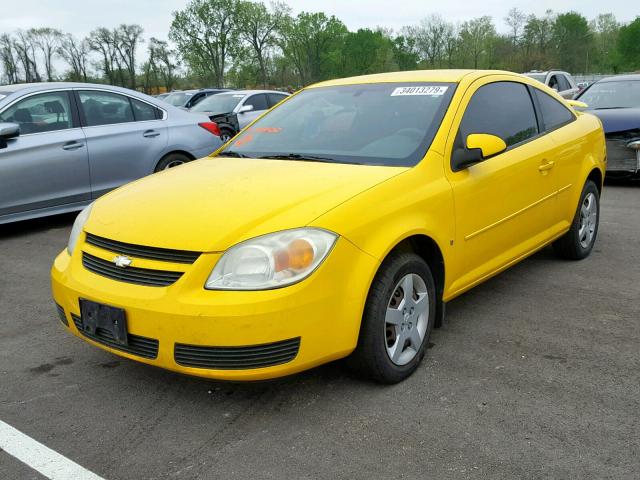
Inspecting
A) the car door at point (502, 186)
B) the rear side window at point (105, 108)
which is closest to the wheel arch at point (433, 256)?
the car door at point (502, 186)

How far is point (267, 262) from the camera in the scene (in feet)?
8.95

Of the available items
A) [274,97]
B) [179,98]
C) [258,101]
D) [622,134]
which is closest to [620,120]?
[622,134]

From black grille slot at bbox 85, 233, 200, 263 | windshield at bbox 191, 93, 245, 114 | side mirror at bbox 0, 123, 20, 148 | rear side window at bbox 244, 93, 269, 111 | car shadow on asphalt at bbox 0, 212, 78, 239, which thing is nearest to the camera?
black grille slot at bbox 85, 233, 200, 263

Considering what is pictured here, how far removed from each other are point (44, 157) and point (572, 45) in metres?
82.4

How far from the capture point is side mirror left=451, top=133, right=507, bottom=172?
140 inches

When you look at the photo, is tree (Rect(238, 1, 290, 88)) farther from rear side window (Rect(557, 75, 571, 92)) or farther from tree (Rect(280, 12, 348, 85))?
rear side window (Rect(557, 75, 571, 92))

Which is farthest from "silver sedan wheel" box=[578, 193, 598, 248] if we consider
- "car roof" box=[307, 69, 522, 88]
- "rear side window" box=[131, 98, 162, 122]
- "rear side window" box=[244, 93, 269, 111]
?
"rear side window" box=[244, 93, 269, 111]

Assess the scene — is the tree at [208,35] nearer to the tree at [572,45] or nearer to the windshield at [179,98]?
the tree at [572,45]

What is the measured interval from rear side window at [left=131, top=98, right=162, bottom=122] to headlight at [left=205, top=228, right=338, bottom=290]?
5.26 m

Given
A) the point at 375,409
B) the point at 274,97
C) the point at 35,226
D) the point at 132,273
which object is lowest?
the point at 375,409

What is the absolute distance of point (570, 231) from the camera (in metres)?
5.14

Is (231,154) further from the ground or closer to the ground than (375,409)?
further from the ground

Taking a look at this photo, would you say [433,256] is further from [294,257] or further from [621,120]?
[621,120]

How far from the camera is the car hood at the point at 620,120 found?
339 inches
